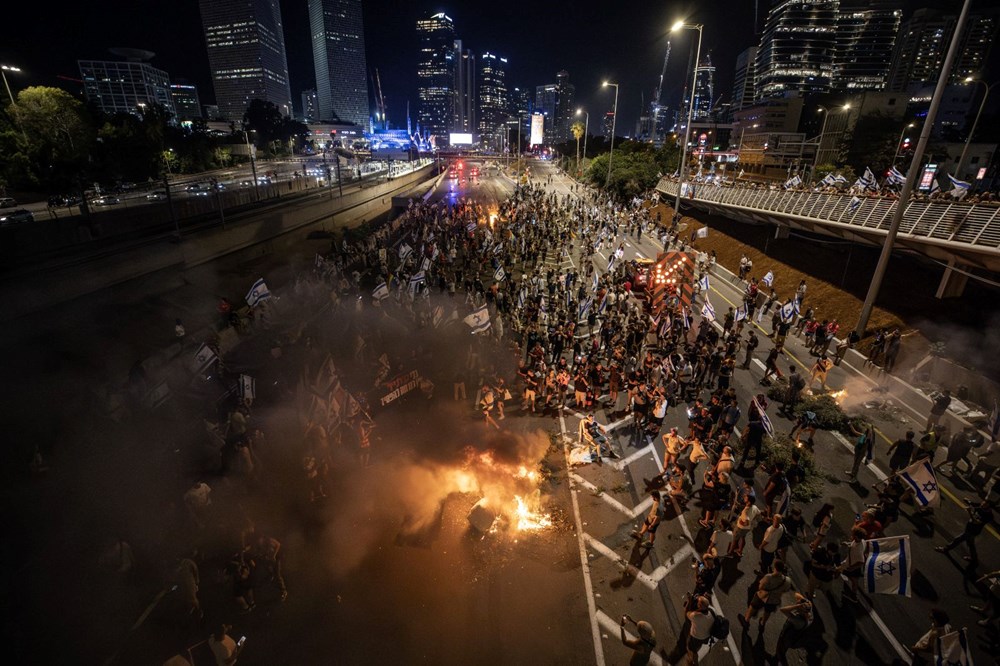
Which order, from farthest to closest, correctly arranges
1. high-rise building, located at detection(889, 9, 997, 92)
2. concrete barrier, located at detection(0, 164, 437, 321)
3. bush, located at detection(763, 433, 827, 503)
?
high-rise building, located at detection(889, 9, 997, 92)
concrete barrier, located at detection(0, 164, 437, 321)
bush, located at detection(763, 433, 827, 503)

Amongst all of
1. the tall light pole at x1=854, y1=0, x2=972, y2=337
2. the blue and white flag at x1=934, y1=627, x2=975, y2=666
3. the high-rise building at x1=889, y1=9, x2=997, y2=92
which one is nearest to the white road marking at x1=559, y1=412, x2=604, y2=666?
the blue and white flag at x1=934, y1=627, x2=975, y2=666

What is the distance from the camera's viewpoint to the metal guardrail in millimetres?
14073

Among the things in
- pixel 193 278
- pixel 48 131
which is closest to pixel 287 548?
pixel 193 278

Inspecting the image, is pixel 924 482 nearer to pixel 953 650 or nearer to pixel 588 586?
pixel 953 650

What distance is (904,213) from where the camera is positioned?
16.6m

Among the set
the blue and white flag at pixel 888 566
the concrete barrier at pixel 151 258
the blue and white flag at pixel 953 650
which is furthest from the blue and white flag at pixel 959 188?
the concrete barrier at pixel 151 258

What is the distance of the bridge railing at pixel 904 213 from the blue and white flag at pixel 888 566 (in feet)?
42.3

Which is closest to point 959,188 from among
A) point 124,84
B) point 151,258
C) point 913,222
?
point 913,222

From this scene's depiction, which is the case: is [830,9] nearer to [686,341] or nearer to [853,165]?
[853,165]

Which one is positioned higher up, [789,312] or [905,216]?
[905,216]

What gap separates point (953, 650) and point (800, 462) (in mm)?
5461

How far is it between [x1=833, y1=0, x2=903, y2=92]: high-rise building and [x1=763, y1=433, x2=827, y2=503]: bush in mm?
195981

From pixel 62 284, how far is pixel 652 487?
2303 centimetres

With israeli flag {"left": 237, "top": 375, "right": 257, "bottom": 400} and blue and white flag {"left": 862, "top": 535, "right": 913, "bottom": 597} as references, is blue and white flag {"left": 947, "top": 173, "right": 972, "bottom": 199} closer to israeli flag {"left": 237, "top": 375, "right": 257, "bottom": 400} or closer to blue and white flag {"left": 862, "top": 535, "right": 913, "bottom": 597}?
blue and white flag {"left": 862, "top": 535, "right": 913, "bottom": 597}
